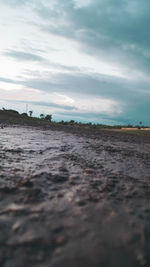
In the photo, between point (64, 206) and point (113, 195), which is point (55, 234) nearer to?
point (64, 206)

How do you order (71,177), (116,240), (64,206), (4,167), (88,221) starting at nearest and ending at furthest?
(116,240)
(88,221)
(64,206)
(71,177)
(4,167)

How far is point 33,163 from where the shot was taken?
5.48 metres

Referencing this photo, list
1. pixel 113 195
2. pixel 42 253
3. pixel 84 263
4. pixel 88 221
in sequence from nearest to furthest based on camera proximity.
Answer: pixel 84 263
pixel 42 253
pixel 88 221
pixel 113 195

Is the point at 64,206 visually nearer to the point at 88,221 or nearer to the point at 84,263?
the point at 88,221

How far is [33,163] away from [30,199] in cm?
251

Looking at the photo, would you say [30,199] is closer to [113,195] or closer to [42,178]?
[42,178]

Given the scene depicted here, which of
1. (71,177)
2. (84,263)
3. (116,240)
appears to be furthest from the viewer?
(71,177)

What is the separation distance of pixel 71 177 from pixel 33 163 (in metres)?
1.66

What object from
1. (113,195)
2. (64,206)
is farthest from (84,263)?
(113,195)

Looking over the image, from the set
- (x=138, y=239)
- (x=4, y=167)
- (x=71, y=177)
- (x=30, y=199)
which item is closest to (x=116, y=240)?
(x=138, y=239)

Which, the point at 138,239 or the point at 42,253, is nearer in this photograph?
the point at 42,253

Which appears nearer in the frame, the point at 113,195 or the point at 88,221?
the point at 88,221

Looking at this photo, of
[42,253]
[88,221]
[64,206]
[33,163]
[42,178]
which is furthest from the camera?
[33,163]

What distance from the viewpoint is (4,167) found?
4.81 m
